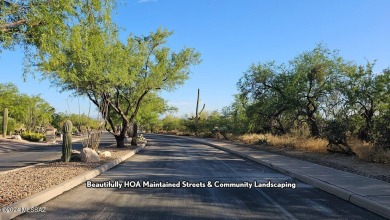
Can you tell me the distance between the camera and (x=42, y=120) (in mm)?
71250

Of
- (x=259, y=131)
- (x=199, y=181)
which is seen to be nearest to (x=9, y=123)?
(x=259, y=131)

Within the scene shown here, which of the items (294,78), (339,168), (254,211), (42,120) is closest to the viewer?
(254,211)

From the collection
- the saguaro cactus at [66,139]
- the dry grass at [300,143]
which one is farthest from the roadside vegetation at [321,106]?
the saguaro cactus at [66,139]

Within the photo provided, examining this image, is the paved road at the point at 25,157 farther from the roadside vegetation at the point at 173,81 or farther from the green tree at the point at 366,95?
the green tree at the point at 366,95

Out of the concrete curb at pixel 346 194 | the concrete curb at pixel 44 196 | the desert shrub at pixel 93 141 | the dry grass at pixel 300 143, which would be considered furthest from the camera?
the dry grass at pixel 300 143

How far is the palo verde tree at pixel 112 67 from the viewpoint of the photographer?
48.2 feet

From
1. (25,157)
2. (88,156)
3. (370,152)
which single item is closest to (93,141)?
(88,156)

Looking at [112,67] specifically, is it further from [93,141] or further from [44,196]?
[44,196]

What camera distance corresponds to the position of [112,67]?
1969 cm

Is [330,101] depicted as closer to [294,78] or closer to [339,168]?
[294,78]

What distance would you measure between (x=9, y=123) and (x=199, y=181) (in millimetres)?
42536

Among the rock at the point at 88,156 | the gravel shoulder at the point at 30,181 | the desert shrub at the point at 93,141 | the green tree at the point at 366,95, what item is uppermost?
the green tree at the point at 366,95

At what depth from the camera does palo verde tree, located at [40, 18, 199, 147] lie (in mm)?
14685

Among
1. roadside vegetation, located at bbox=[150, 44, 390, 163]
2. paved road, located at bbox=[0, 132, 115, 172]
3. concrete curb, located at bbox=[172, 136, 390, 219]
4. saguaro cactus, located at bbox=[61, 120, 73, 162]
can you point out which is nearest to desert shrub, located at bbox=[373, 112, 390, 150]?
roadside vegetation, located at bbox=[150, 44, 390, 163]
